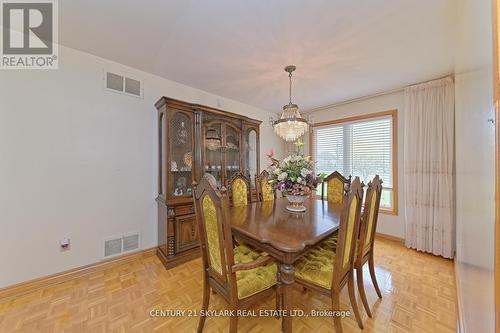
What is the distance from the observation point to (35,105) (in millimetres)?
1919

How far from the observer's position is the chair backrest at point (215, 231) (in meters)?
1.12

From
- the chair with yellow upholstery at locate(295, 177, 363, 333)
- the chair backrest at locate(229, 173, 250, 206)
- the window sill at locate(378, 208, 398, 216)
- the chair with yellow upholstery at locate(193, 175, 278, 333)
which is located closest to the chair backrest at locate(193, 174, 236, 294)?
the chair with yellow upholstery at locate(193, 175, 278, 333)

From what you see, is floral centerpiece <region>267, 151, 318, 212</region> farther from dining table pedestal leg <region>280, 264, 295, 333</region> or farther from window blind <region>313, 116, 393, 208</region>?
window blind <region>313, 116, 393, 208</region>

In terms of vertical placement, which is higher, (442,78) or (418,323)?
(442,78)

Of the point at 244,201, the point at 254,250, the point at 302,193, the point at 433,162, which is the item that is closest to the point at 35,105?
the point at 244,201

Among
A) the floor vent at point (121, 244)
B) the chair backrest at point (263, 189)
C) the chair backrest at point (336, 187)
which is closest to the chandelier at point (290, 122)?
the chair backrest at point (263, 189)

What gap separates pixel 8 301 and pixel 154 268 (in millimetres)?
1199

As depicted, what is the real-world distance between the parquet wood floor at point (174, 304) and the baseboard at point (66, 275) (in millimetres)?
57

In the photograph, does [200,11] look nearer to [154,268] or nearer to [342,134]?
[154,268]

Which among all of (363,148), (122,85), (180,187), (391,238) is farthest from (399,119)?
(122,85)

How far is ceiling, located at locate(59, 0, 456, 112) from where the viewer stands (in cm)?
153

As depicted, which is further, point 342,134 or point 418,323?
point 342,134

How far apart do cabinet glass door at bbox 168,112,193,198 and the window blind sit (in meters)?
2.84

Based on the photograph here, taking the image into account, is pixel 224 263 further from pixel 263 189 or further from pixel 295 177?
pixel 263 189
